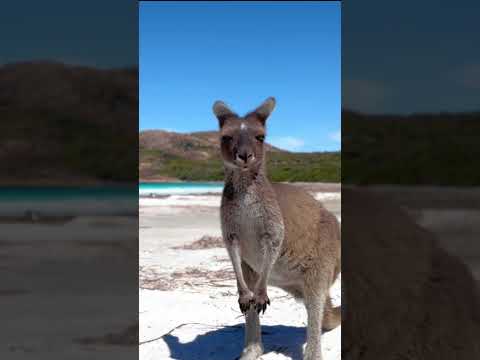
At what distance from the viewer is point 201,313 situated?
19.5 ft

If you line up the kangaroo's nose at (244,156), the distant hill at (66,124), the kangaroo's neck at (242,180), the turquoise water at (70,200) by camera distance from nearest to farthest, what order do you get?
the turquoise water at (70,200) < the distant hill at (66,124) < the kangaroo's nose at (244,156) < the kangaroo's neck at (242,180)

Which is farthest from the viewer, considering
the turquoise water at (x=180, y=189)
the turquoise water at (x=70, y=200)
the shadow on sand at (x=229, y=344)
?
the turquoise water at (x=180, y=189)

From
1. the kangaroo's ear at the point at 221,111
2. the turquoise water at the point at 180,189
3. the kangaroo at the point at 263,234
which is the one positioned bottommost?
the turquoise water at the point at 180,189

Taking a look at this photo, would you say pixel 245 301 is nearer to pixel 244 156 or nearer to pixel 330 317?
pixel 244 156

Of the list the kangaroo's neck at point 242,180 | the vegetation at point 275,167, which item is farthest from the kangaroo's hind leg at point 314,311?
the vegetation at point 275,167

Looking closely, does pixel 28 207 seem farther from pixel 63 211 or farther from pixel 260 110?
pixel 260 110

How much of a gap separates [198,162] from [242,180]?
216 feet

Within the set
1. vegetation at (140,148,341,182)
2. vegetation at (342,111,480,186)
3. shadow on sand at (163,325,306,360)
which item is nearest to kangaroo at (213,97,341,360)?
shadow on sand at (163,325,306,360)

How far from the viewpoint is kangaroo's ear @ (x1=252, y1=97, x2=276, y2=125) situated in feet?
13.2

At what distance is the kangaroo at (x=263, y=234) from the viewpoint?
152 inches

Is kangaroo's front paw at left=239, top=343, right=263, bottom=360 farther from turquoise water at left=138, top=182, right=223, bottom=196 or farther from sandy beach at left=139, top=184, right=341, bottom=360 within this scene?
turquoise water at left=138, top=182, right=223, bottom=196

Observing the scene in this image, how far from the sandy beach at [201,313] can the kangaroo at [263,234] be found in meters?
0.47

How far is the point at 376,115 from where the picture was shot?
102 inches

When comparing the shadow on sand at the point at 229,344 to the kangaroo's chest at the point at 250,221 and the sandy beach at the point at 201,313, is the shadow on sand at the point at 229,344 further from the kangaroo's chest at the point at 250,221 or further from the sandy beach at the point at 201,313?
the kangaroo's chest at the point at 250,221
